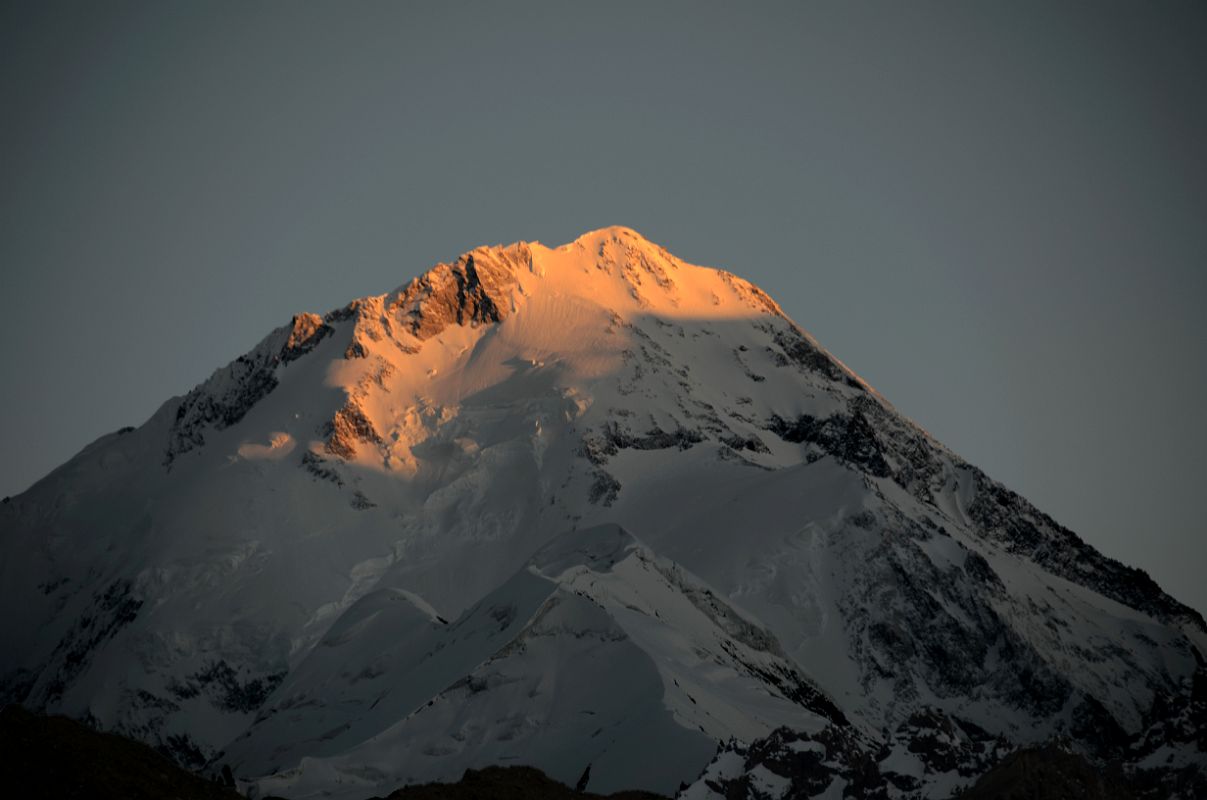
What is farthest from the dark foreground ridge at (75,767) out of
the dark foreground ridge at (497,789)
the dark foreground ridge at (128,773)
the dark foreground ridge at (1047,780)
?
the dark foreground ridge at (1047,780)

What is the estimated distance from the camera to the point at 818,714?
5349 inches

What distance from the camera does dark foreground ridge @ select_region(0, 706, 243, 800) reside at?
66188 mm

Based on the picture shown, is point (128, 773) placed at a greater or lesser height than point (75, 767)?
lesser

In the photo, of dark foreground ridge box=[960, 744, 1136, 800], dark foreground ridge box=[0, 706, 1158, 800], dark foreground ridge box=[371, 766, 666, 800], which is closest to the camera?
dark foreground ridge box=[0, 706, 1158, 800]

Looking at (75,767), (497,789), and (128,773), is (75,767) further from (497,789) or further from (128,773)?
(497,789)

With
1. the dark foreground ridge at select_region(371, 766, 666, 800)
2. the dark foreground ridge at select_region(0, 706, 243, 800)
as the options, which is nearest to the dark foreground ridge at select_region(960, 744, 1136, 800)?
the dark foreground ridge at select_region(371, 766, 666, 800)

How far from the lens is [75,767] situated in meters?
67.2

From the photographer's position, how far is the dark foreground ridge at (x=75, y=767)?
66.2 metres

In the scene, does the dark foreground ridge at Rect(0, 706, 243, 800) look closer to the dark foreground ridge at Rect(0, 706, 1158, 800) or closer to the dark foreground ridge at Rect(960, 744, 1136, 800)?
the dark foreground ridge at Rect(0, 706, 1158, 800)

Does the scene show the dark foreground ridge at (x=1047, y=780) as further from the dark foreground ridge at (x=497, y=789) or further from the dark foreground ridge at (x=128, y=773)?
the dark foreground ridge at (x=497, y=789)

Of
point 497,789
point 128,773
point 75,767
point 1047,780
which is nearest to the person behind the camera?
point 75,767

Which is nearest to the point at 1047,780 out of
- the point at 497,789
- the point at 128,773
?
the point at 497,789

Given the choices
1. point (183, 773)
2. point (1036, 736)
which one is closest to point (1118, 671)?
point (1036, 736)

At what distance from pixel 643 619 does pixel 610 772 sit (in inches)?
973
